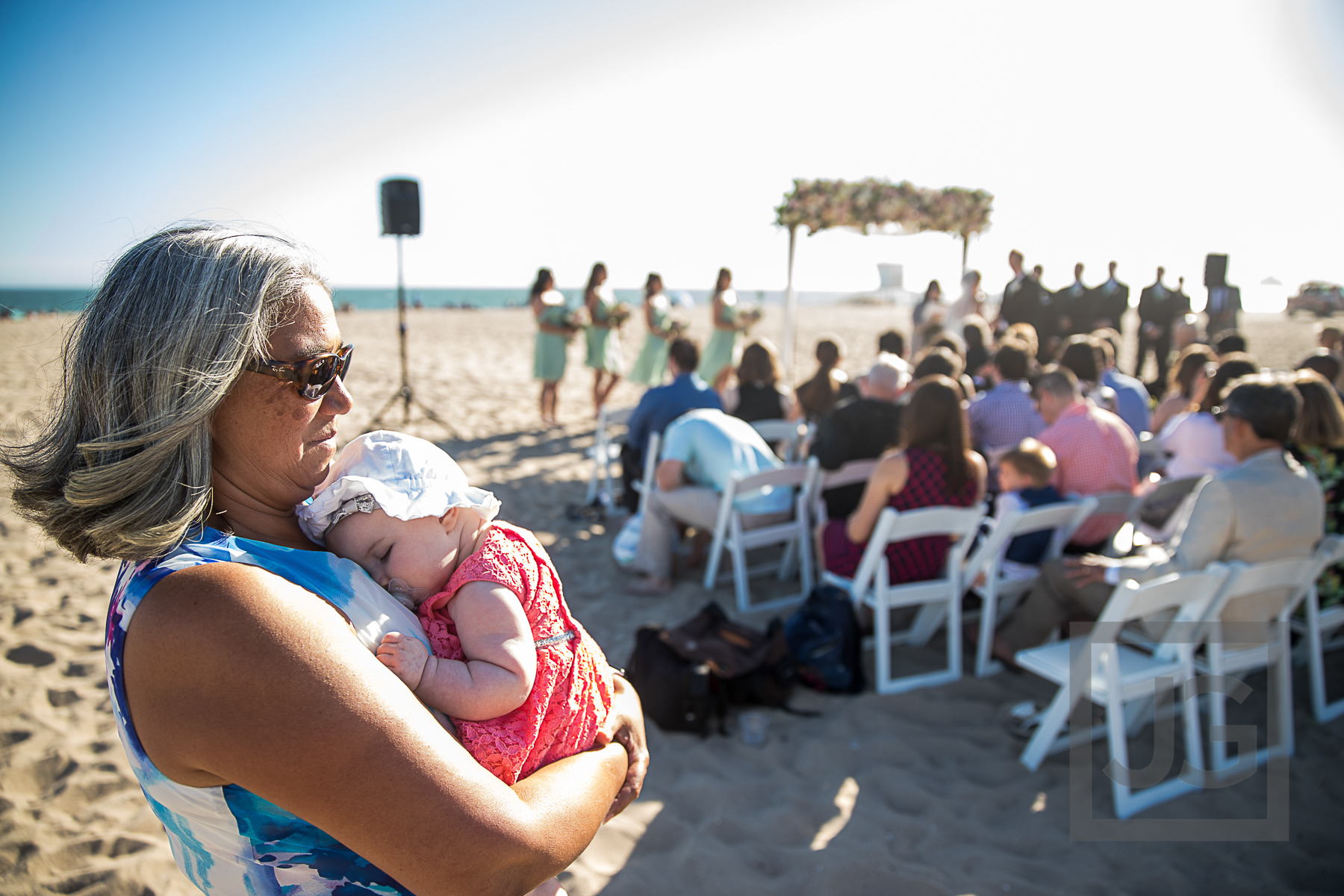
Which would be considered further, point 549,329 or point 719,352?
point 719,352

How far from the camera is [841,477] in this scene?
14.0 feet

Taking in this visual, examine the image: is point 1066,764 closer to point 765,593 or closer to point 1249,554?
point 1249,554

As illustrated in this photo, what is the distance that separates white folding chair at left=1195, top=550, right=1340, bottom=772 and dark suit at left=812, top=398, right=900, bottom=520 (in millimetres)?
1819

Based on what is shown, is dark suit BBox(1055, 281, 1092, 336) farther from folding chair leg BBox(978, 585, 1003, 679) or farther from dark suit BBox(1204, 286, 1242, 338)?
folding chair leg BBox(978, 585, 1003, 679)

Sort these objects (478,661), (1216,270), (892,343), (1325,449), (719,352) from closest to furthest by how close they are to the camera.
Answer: (478,661) → (1325,449) → (892,343) → (719,352) → (1216,270)

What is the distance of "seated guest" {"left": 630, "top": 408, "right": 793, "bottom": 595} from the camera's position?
4336mm

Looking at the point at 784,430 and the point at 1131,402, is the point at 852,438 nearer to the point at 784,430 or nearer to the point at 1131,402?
the point at 784,430

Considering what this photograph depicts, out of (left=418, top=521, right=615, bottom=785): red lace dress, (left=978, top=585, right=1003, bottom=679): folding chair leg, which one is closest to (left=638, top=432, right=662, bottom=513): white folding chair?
(left=978, top=585, right=1003, bottom=679): folding chair leg

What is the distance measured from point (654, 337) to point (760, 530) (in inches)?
215

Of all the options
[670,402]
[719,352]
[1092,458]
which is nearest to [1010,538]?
[1092,458]

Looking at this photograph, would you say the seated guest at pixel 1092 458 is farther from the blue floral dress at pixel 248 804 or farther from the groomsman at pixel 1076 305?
the groomsman at pixel 1076 305

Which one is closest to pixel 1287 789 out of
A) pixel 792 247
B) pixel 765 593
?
pixel 765 593

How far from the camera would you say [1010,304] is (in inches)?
416

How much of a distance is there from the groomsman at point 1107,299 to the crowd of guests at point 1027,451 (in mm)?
5128
